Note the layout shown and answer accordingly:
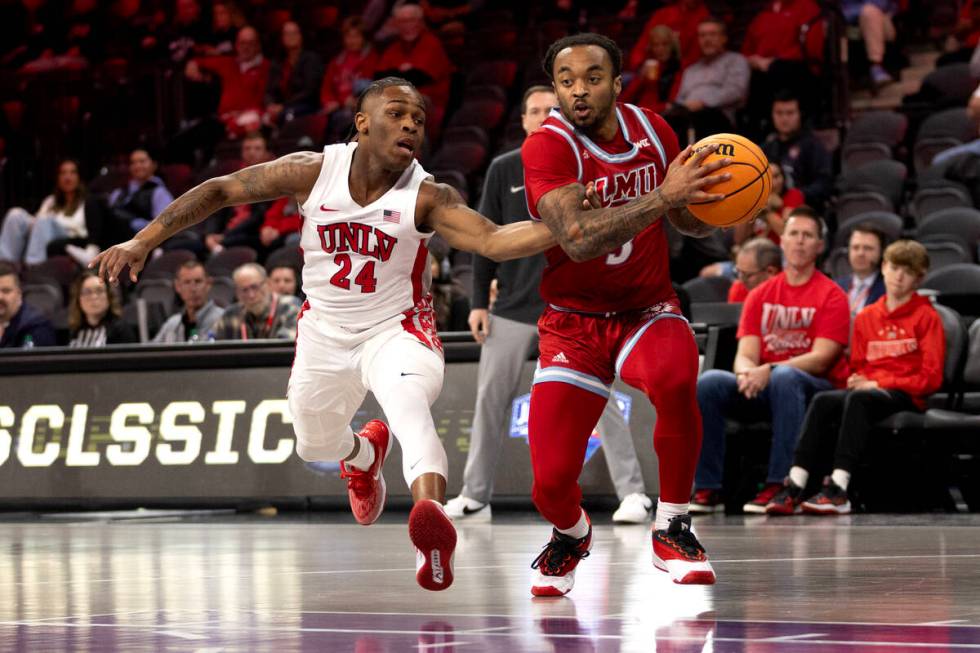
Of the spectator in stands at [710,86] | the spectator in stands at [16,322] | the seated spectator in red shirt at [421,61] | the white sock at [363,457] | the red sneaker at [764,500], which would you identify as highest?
the seated spectator in red shirt at [421,61]

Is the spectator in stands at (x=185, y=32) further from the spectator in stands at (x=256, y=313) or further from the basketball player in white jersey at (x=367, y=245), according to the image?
the basketball player in white jersey at (x=367, y=245)

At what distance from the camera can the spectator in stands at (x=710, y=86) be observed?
1386 cm

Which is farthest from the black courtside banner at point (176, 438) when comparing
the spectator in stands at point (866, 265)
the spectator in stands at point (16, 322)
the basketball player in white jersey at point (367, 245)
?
the basketball player in white jersey at point (367, 245)

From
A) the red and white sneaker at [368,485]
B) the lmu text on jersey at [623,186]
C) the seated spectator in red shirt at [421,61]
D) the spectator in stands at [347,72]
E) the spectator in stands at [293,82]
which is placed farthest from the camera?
the spectator in stands at [293,82]

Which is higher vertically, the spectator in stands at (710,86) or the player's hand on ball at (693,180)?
the spectator in stands at (710,86)

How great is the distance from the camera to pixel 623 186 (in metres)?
5.47

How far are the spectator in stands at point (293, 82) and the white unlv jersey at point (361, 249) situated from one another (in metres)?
11.8

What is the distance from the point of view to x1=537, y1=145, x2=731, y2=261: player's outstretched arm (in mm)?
4809

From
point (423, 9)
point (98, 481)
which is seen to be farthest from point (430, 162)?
point (98, 481)

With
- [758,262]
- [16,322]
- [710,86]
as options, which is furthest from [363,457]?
[710,86]

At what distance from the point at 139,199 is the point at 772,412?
9071 mm

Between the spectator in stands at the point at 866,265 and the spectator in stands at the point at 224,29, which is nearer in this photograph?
the spectator in stands at the point at 866,265

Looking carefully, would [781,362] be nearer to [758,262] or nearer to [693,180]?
[758,262]

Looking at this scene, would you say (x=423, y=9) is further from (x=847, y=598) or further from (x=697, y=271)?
(x=847, y=598)
